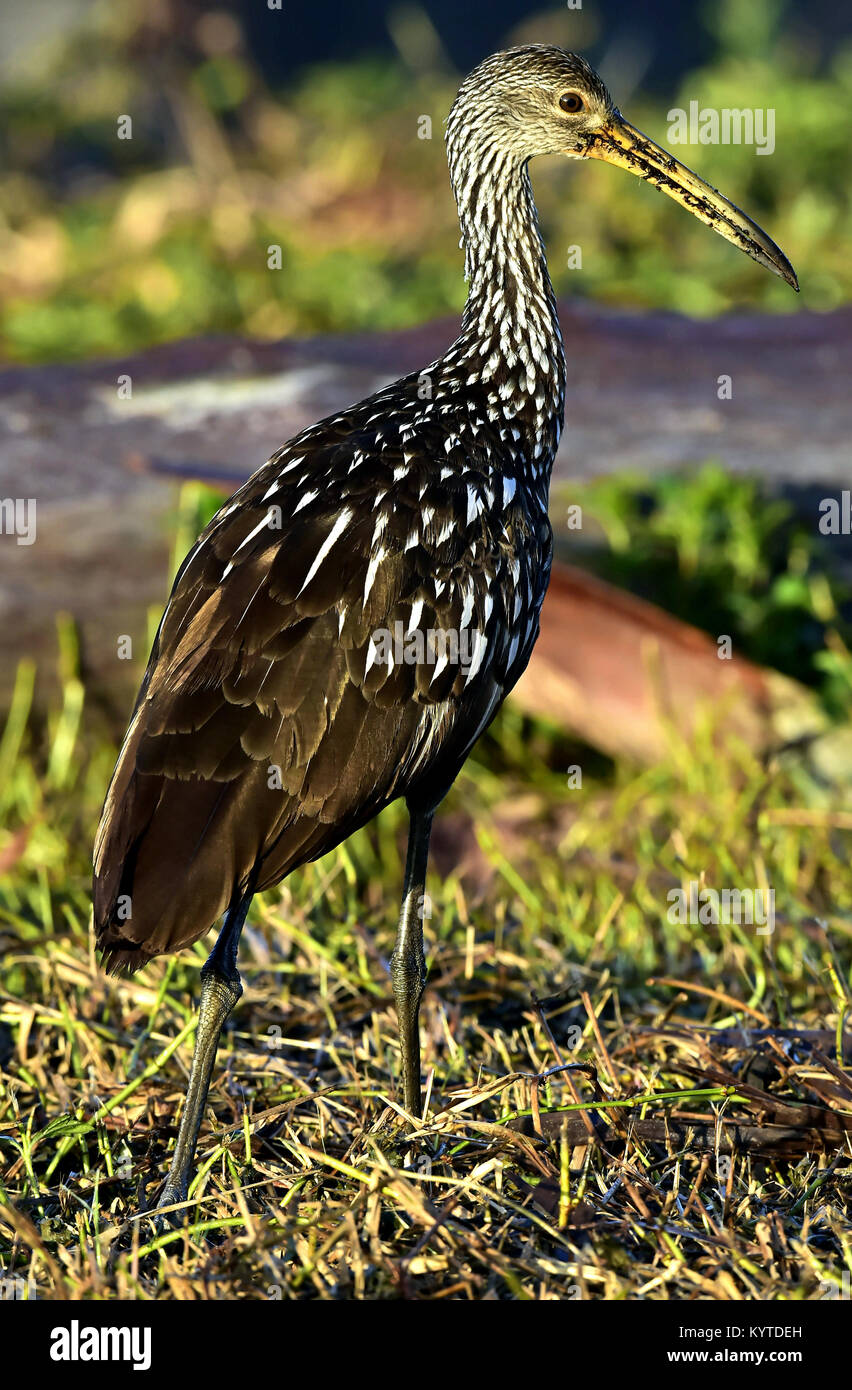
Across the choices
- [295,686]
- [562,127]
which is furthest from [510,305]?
[295,686]

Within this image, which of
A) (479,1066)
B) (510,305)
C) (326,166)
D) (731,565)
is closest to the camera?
(479,1066)

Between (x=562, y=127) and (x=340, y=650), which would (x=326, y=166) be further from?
(x=340, y=650)

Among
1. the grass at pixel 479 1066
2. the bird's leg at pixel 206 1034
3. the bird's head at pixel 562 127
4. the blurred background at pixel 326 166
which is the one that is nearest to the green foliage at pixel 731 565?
the grass at pixel 479 1066

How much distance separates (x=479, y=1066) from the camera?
392cm

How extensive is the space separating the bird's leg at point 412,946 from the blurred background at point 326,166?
5033 mm

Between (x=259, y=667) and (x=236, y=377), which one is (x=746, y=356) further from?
(x=259, y=667)

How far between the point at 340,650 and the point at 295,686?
133mm

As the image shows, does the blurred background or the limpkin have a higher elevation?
the blurred background

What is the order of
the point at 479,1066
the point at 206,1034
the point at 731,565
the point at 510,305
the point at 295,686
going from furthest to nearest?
1. the point at 731,565
2. the point at 510,305
3. the point at 479,1066
4. the point at 206,1034
5. the point at 295,686

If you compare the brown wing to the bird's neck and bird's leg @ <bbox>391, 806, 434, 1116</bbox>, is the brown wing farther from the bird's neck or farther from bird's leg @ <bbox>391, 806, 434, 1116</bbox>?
the bird's neck

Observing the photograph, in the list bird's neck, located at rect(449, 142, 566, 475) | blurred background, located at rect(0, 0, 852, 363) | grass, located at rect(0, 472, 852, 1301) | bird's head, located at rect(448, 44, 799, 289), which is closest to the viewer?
grass, located at rect(0, 472, 852, 1301)

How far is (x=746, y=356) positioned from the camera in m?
7.29

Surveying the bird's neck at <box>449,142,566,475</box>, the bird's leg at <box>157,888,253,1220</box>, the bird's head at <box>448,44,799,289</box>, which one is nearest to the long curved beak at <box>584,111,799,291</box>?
the bird's head at <box>448,44,799,289</box>

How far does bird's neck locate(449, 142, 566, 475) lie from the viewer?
4156mm
